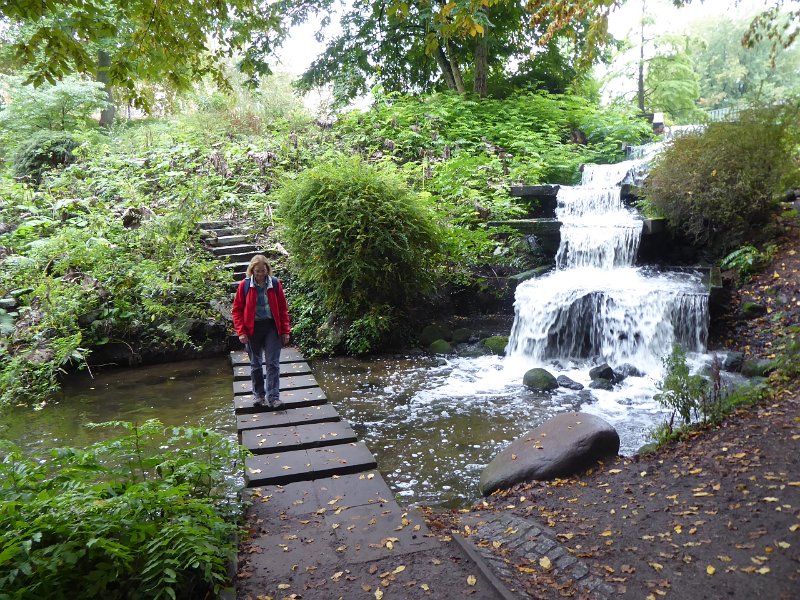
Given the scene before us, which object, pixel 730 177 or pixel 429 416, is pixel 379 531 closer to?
pixel 429 416

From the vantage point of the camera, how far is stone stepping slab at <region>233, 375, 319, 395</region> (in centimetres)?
719

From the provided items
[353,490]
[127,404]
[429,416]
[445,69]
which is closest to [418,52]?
[445,69]

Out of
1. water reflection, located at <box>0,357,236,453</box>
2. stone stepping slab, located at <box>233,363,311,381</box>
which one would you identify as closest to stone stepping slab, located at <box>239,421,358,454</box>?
water reflection, located at <box>0,357,236,453</box>

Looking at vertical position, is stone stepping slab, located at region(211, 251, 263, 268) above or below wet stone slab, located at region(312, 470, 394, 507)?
above

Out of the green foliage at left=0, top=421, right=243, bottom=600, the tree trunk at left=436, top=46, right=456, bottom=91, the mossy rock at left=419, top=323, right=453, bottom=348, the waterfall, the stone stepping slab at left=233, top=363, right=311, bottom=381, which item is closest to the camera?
the green foliage at left=0, top=421, right=243, bottom=600

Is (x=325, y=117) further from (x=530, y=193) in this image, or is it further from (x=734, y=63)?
(x=734, y=63)

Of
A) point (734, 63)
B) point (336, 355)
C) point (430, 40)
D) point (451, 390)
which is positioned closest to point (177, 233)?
point (336, 355)

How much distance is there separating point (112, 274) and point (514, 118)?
12603 mm

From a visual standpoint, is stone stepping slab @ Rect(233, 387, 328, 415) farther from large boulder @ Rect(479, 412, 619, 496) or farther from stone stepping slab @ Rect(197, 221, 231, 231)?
stone stepping slab @ Rect(197, 221, 231, 231)

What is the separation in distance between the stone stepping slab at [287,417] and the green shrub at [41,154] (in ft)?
42.1

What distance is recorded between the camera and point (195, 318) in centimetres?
Result: 1016

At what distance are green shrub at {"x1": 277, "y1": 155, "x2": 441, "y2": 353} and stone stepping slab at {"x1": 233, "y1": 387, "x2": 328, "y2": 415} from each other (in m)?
2.87

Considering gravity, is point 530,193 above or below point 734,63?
below

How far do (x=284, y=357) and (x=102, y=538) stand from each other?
620 centimetres
